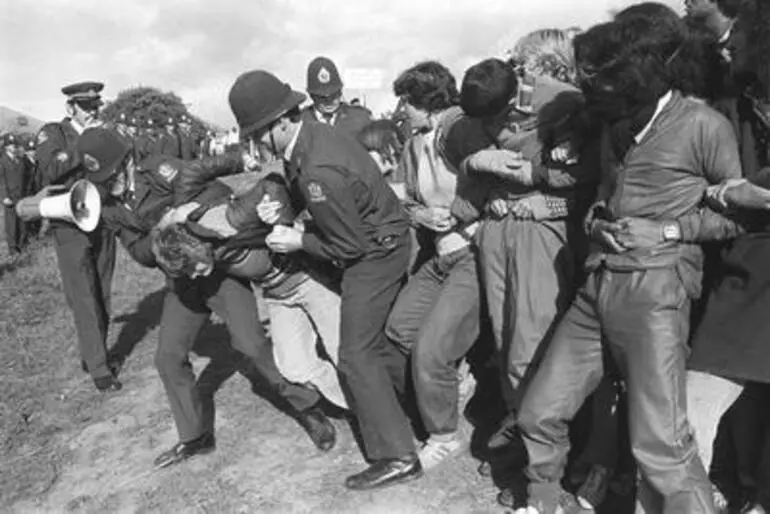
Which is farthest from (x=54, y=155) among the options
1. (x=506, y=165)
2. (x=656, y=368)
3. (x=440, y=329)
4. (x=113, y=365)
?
(x=656, y=368)

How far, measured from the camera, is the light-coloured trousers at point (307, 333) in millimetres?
4367

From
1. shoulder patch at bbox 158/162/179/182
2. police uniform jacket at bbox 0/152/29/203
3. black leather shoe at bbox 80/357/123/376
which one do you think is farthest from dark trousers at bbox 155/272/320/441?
police uniform jacket at bbox 0/152/29/203

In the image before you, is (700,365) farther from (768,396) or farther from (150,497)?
(150,497)

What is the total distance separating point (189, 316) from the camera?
4.34 metres

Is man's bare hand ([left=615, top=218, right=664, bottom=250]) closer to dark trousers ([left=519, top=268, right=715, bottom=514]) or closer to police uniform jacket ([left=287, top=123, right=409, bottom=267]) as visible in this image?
dark trousers ([left=519, top=268, right=715, bottom=514])

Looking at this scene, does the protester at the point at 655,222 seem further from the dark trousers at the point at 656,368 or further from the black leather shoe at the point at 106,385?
the black leather shoe at the point at 106,385

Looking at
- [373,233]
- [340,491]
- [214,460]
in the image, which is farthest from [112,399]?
[373,233]

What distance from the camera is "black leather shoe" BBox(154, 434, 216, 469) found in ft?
14.2

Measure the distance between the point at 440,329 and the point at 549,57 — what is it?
1501 millimetres

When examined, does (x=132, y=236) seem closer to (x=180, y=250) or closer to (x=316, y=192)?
(x=180, y=250)

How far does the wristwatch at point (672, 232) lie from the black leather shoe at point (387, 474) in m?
1.90

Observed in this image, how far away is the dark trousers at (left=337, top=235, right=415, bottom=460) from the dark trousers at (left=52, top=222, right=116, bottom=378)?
2.72m

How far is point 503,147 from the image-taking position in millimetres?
3566

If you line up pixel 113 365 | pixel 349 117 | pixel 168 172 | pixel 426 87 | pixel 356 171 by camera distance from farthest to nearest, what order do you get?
pixel 349 117 → pixel 113 365 → pixel 168 172 → pixel 426 87 → pixel 356 171
